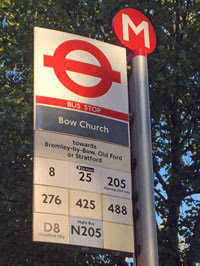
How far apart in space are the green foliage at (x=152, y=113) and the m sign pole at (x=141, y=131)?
291 inches

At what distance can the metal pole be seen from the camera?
4645 millimetres

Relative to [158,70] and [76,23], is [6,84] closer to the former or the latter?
[76,23]

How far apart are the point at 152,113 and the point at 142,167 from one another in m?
9.93

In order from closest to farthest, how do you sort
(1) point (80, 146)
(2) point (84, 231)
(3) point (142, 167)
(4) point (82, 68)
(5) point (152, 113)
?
(2) point (84, 231) → (1) point (80, 146) → (3) point (142, 167) → (4) point (82, 68) → (5) point (152, 113)

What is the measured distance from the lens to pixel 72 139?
4.84m

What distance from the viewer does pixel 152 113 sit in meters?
14.8

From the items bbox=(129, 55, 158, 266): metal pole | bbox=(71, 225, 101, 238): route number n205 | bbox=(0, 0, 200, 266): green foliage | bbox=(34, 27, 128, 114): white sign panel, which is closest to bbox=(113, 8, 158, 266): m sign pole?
bbox=(129, 55, 158, 266): metal pole

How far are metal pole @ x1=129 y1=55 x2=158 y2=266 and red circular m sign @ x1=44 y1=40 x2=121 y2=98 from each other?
25cm

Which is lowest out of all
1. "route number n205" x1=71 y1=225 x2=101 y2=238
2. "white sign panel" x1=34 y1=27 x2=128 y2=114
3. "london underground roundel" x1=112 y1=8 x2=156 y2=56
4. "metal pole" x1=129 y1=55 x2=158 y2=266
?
"route number n205" x1=71 y1=225 x2=101 y2=238

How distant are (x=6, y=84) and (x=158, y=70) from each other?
4.41m

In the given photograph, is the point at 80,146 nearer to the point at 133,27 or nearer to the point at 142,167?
the point at 142,167

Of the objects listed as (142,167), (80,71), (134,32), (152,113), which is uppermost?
(152,113)

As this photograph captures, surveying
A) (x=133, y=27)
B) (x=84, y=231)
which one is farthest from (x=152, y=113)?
(x=84, y=231)

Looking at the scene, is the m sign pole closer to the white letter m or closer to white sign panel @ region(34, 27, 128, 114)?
the white letter m
